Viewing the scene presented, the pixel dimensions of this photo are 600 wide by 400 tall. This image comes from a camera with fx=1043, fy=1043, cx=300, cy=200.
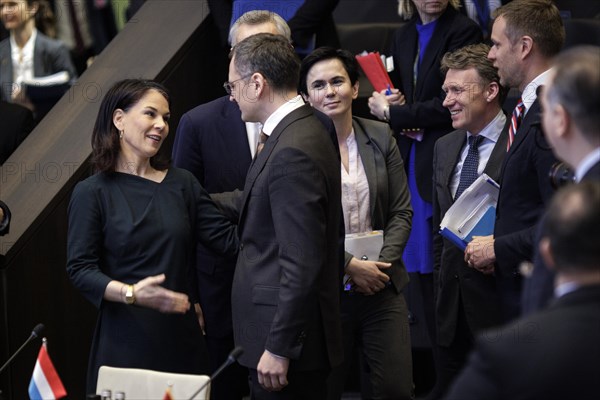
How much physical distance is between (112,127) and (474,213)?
147 centimetres

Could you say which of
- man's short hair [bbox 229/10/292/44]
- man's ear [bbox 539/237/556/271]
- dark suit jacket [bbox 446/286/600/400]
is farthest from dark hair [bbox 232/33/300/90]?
dark suit jacket [bbox 446/286/600/400]

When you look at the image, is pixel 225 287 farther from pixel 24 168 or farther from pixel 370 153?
pixel 24 168

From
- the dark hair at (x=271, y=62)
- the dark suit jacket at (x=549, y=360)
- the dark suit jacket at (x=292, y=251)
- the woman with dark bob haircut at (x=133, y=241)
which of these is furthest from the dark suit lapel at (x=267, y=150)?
the dark suit jacket at (x=549, y=360)

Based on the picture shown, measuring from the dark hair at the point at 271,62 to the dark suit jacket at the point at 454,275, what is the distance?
44.0 inches

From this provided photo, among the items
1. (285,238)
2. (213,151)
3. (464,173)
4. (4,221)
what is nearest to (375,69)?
(464,173)

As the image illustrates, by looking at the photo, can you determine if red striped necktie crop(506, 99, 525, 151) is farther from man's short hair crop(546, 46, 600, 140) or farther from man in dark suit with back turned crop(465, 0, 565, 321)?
man's short hair crop(546, 46, 600, 140)

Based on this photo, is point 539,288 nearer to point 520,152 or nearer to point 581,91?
point 581,91

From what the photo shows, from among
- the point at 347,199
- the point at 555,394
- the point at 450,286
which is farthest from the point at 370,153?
the point at 555,394

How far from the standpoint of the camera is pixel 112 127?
3.92 metres

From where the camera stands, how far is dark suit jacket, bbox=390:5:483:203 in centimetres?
534

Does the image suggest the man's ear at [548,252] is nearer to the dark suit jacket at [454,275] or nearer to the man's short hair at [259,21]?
the dark suit jacket at [454,275]

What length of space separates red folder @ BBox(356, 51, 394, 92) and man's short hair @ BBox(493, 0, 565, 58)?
125 centimetres

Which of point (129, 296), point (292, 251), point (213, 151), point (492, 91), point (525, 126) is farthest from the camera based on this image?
point (492, 91)

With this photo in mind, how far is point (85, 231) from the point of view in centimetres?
371
